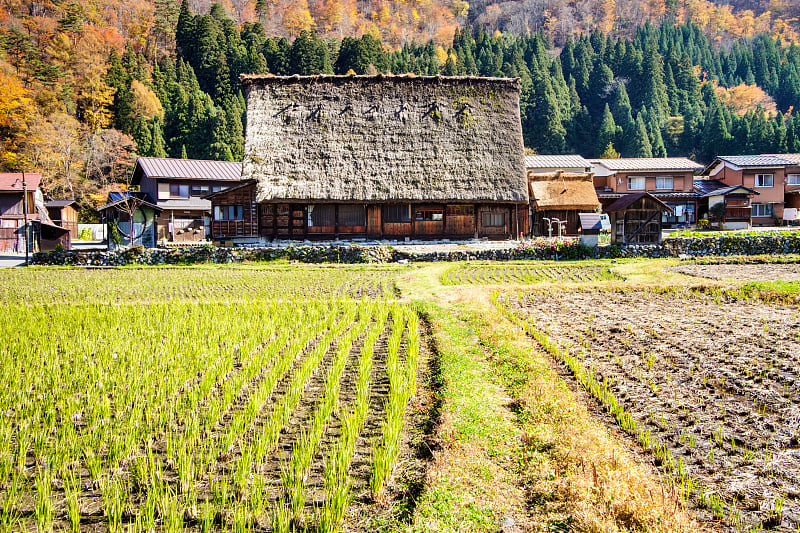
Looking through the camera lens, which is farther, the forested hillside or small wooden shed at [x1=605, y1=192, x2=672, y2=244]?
the forested hillside

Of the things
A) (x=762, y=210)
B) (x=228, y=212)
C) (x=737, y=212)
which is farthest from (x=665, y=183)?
(x=228, y=212)

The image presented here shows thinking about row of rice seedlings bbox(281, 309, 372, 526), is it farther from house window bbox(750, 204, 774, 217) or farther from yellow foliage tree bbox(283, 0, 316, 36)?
yellow foliage tree bbox(283, 0, 316, 36)

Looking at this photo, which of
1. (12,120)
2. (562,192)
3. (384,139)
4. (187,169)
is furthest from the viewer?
(187,169)

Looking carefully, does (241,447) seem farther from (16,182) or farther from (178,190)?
(178,190)

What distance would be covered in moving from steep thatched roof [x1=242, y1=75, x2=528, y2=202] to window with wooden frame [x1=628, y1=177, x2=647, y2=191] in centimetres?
1593

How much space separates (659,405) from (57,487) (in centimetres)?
425

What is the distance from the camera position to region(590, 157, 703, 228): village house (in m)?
35.7

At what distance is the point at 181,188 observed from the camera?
115 feet

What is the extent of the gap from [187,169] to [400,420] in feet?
117

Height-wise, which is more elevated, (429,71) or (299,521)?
(429,71)

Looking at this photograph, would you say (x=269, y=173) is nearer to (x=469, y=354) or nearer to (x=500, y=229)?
(x=500, y=229)

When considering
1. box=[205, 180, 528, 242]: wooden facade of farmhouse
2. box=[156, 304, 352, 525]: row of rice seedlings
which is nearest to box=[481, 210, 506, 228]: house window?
box=[205, 180, 528, 242]: wooden facade of farmhouse

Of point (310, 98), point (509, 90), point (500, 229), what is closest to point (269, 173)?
point (310, 98)

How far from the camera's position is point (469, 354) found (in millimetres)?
5883
